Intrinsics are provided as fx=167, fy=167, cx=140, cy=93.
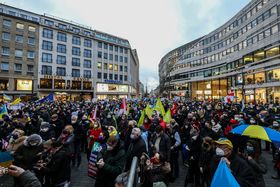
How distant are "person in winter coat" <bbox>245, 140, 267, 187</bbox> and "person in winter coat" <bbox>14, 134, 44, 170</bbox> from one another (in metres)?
4.47

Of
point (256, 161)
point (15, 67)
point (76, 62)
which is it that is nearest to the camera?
point (256, 161)

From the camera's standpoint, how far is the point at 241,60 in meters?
43.5

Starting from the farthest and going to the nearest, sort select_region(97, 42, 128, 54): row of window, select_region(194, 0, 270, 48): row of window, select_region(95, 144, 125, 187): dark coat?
select_region(97, 42, 128, 54): row of window, select_region(194, 0, 270, 48): row of window, select_region(95, 144, 125, 187): dark coat

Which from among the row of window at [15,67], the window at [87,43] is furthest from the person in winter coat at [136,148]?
the window at [87,43]

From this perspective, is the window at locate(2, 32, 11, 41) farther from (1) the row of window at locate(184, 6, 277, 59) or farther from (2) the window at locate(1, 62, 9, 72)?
(1) the row of window at locate(184, 6, 277, 59)

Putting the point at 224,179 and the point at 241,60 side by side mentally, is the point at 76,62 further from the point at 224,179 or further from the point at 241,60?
the point at 224,179

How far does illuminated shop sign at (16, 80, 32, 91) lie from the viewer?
134 ft

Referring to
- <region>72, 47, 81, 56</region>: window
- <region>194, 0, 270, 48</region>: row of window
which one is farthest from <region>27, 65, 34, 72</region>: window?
<region>194, 0, 270, 48</region>: row of window

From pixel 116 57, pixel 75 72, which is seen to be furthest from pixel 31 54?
pixel 116 57

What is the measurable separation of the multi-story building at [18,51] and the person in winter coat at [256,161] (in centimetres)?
4621

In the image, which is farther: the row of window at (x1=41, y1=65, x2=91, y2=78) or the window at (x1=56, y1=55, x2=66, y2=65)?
the window at (x1=56, y1=55, x2=66, y2=65)

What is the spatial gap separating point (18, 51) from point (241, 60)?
55701 mm

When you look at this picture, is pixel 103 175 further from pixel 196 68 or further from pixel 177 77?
pixel 177 77

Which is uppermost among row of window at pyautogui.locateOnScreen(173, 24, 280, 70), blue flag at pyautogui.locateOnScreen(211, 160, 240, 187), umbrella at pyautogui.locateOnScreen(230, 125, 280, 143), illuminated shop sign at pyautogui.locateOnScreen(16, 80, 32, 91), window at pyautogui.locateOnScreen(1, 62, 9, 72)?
row of window at pyautogui.locateOnScreen(173, 24, 280, 70)
